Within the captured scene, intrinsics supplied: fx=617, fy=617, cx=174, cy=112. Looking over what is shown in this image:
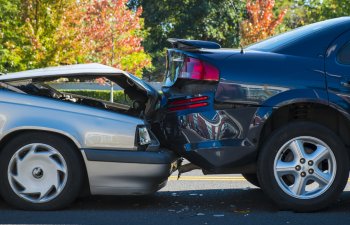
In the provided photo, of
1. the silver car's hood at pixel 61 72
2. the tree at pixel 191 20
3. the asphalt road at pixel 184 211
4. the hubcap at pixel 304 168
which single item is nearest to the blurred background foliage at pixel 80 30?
the tree at pixel 191 20

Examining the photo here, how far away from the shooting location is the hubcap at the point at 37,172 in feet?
16.3

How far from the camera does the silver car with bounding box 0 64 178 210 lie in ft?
16.2

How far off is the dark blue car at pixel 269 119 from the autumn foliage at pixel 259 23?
1131 inches

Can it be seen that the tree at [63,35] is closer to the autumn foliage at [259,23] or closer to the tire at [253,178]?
the autumn foliage at [259,23]

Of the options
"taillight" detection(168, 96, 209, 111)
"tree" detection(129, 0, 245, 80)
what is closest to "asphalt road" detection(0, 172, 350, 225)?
"taillight" detection(168, 96, 209, 111)

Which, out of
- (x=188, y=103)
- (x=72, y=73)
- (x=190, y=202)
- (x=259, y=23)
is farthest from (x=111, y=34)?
(x=188, y=103)

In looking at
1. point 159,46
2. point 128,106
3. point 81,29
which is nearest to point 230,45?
point 159,46

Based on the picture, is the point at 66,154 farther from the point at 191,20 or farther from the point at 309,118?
the point at 191,20

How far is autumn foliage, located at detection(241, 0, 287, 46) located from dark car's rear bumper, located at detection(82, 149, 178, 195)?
2906cm

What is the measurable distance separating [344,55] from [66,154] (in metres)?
2.42

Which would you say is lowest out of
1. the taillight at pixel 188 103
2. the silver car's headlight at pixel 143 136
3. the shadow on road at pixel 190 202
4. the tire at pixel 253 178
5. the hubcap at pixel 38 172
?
the shadow on road at pixel 190 202

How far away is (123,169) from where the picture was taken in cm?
495

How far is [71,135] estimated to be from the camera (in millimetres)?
4945

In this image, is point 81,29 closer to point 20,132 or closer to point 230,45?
point 20,132
